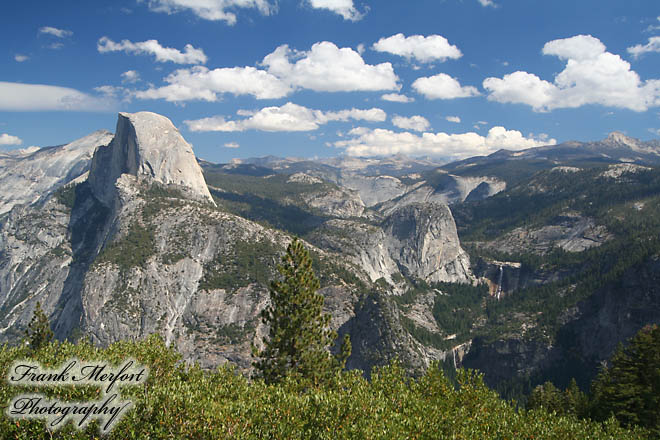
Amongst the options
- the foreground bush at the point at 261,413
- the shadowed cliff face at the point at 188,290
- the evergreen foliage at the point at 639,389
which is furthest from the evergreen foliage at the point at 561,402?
the shadowed cliff face at the point at 188,290

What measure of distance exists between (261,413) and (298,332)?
68.6 feet

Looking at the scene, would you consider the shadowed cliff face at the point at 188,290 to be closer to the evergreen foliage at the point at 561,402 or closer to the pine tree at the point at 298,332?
the evergreen foliage at the point at 561,402

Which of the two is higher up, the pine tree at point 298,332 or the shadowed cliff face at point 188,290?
the pine tree at point 298,332

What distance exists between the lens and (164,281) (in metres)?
141

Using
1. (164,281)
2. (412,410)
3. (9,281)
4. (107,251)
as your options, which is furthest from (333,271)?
(9,281)

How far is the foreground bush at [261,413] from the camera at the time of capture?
16203mm

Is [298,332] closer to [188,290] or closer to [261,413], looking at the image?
[261,413]

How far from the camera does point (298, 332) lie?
39.2 m

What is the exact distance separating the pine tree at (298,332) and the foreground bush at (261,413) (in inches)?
511

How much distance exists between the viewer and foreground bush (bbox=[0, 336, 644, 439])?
53.2ft

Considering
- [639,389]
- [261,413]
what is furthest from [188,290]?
[261,413]

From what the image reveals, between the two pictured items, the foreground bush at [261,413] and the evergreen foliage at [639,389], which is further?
the evergreen foliage at [639,389]

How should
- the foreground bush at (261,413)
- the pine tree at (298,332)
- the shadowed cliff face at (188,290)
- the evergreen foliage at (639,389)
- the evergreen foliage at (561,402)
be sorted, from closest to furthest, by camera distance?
the foreground bush at (261,413)
the pine tree at (298,332)
the evergreen foliage at (639,389)
the evergreen foliage at (561,402)
the shadowed cliff face at (188,290)

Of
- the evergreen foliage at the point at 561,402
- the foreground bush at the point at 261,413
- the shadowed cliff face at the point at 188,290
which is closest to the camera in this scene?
the foreground bush at the point at 261,413
